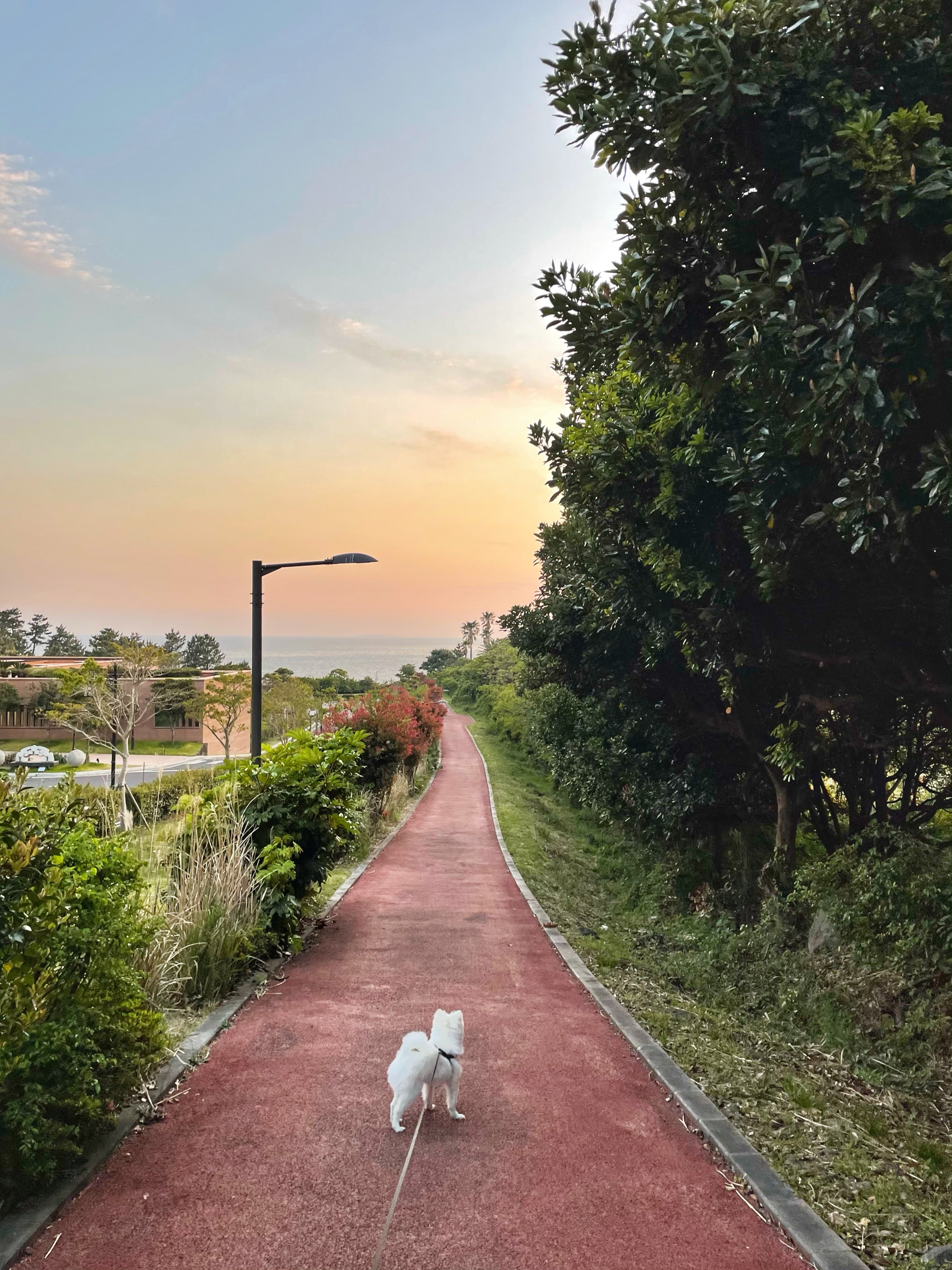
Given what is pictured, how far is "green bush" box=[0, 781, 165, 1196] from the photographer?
10.4 feet

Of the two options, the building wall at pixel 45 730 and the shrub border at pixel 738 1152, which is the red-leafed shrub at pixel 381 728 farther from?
the building wall at pixel 45 730

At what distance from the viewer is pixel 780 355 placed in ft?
12.8

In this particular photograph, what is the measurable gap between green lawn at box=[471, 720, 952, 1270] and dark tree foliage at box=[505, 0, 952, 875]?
2.34m

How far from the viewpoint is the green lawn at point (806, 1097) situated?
3.40m

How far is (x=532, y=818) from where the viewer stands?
1967 centimetres

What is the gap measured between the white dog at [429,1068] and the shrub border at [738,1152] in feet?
4.28

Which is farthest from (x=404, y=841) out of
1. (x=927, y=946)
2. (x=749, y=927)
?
(x=927, y=946)

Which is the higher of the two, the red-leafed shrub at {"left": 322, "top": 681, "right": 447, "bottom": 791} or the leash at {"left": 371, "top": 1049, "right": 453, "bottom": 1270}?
the red-leafed shrub at {"left": 322, "top": 681, "right": 447, "bottom": 791}

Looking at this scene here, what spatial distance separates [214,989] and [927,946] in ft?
17.3

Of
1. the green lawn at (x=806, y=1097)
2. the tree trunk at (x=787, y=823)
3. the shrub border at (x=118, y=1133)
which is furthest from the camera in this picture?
the tree trunk at (x=787, y=823)

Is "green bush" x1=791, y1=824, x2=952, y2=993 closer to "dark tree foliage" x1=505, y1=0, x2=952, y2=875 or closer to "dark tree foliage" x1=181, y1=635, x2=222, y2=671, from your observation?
"dark tree foliage" x1=505, y1=0, x2=952, y2=875

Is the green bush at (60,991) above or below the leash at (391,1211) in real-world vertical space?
above

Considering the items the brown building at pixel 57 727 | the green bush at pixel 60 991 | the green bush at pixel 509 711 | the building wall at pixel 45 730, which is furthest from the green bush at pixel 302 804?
the building wall at pixel 45 730

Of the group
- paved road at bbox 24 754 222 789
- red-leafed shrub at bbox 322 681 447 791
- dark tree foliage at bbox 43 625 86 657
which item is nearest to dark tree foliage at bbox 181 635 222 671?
dark tree foliage at bbox 43 625 86 657
